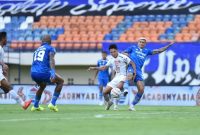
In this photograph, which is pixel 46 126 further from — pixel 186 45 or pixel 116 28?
pixel 116 28

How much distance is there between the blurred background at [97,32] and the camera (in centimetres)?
3158

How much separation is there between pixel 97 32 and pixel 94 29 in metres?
0.46

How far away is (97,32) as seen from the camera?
3994 cm

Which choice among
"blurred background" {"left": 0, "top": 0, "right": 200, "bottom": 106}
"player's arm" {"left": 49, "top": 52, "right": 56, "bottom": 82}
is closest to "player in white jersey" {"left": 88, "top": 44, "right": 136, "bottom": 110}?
"player's arm" {"left": 49, "top": 52, "right": 56, "bottom": 82}

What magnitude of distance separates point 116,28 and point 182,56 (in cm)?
907

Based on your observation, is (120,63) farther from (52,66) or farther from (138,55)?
(52,66)

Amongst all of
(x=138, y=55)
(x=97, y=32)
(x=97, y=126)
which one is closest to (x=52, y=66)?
(x=138, y=55)

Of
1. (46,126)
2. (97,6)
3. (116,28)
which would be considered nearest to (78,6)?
(97,6)

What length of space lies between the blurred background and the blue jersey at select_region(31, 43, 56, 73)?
12069mm

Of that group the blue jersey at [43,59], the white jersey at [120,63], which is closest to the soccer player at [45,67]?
the blue jersey at [43,59]

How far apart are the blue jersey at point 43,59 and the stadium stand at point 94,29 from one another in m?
18.0

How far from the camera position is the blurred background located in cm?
3158

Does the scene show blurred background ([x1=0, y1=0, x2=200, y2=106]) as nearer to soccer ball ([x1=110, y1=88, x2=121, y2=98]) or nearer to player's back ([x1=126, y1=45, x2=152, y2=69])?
player's back ([x1=126, y1=45, x2=152, y2=69])

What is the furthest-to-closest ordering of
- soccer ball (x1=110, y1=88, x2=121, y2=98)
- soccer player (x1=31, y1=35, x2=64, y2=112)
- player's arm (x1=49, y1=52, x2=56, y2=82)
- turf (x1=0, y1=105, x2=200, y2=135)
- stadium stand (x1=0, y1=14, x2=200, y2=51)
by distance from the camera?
stadium stand (x1=0, y1=14, x2=200, y2=51) → soccer ball (x1=110, y1=88, x2=121, y2=98) → soccer player (x1=31, y1=35, x2=64, y2=112) → player's arm (x1=49, y1=52, x2=56, y2=82) → turf (x1=0, y1=105, x2=200, y2=135)
